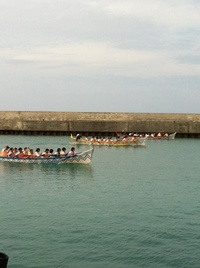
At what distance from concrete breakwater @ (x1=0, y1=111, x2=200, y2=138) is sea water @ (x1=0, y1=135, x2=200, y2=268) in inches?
1349

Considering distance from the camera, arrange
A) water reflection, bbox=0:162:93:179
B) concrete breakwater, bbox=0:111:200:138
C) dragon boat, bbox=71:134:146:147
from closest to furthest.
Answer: water reflection, bbox=0:162:93:179 → dragon boat, bbox=71:134:146:147 → concrete breakwater, bbox=0:111:200:138

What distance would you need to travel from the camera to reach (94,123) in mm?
66688

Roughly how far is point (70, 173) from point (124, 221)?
12.4 metres

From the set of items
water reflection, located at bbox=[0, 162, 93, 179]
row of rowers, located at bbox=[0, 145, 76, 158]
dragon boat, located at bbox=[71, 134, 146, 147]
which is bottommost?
water reflection, located at bbox=[0, 162, 93, 179]

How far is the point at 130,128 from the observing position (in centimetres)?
6638

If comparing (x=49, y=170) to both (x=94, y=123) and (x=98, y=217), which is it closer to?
(x=98, y=217)

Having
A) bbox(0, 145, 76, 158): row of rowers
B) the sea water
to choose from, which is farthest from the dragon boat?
the sea water

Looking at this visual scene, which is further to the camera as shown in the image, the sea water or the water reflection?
the water reflection

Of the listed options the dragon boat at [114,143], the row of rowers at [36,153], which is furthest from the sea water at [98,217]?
the dragon boat at [114,143]

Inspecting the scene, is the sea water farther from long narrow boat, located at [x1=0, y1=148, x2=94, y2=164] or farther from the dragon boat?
the dragon boat

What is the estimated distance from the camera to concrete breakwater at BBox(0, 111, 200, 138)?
2608 inches

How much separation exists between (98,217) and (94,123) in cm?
Answer: 4895

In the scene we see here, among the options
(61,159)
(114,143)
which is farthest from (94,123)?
(61,159)

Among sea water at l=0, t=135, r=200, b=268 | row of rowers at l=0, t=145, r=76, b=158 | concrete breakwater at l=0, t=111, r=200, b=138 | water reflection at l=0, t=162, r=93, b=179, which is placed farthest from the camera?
concrete breakwater at l=0, t=111, r=200, b=138
